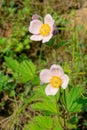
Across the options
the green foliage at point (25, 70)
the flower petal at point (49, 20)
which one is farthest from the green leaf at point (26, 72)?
the flower petal at point (49, 20)

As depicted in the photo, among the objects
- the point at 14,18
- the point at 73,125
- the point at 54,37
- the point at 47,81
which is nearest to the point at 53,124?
the point at 73,125

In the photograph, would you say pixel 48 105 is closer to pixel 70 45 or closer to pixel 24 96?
pixel 24 96

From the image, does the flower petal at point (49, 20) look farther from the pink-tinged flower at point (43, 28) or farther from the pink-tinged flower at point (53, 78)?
the pink-tinged flower at point (53, 78)

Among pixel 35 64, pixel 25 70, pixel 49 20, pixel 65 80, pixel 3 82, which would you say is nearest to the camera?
pixel 65 80

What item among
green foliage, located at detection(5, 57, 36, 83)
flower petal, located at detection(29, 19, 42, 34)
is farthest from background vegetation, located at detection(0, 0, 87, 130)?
flower petal, located at detection(29, 19, 42, 34)

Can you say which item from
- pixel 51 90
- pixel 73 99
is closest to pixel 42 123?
pixel 73 99

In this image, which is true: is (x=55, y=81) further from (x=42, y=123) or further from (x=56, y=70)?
(x=42, y=123)

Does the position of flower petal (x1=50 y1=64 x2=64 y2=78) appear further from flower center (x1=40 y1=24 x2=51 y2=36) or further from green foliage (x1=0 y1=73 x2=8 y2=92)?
green foliage (x1=0 y1=73 x2=8 y2=92)
